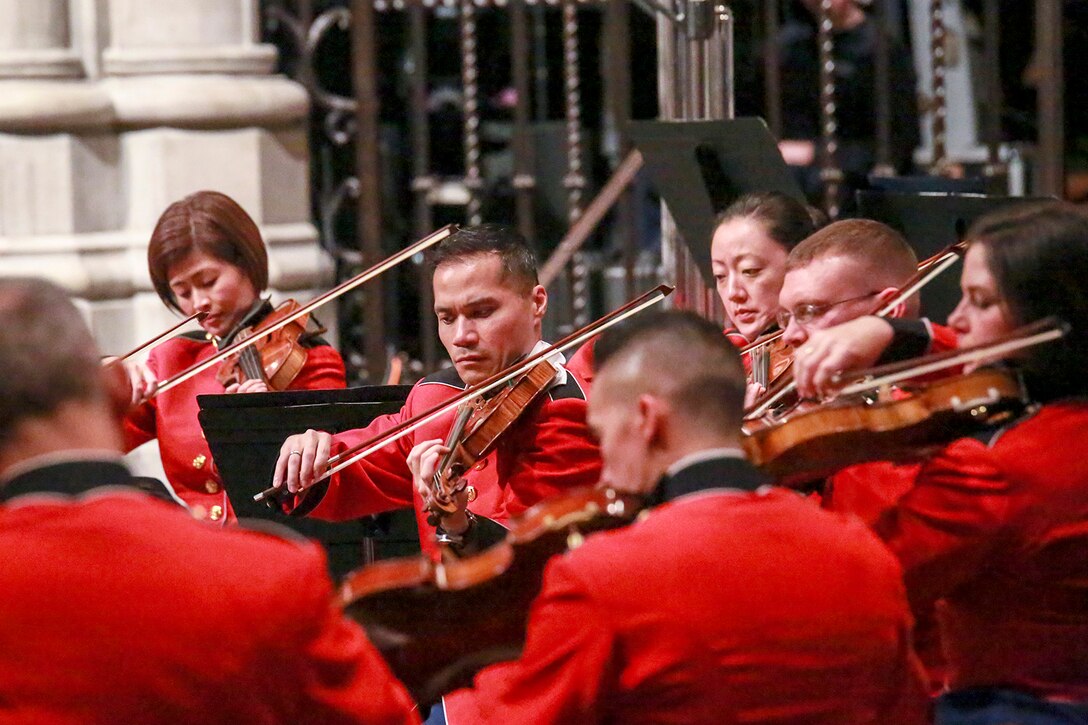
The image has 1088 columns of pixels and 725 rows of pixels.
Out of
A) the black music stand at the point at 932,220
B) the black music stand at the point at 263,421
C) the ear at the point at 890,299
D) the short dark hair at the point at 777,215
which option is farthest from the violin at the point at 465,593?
the black music stand at the point at 932,220

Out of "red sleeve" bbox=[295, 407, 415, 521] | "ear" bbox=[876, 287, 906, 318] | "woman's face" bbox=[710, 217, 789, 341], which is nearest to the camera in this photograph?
"ear" bbox=[876, 287, 906, 318]

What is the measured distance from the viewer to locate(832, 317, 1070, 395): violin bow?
2.29 metres

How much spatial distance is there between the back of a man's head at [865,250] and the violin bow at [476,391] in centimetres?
28

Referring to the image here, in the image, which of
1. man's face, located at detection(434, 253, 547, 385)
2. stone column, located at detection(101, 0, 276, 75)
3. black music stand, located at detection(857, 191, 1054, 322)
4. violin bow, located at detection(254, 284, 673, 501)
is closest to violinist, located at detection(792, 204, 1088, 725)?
violin bow, located at detection(254, 284, 673, 501)

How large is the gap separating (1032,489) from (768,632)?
52 centimetres

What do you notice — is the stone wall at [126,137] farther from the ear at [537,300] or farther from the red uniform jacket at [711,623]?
the red uniform jacket at [711,623]

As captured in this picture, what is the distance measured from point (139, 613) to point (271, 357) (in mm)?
1948

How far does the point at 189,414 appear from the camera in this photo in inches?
153

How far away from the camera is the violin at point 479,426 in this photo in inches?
114

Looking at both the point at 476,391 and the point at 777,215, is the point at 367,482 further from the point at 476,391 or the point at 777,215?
the point at 777,215

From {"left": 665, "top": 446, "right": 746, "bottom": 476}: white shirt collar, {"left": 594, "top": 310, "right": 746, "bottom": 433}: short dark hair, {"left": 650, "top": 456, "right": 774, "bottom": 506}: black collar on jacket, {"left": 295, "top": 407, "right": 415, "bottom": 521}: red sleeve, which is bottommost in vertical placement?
{"left": 295, "top": 407, "right": 415, "bottom": 521}: red sleeve

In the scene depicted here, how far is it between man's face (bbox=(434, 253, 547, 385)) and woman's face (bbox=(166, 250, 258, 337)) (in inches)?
31.0

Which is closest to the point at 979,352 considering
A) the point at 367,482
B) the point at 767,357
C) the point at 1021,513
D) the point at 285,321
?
the point at 1021,513

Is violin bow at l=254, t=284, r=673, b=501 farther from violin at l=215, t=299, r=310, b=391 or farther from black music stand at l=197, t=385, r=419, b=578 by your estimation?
violin at l=215, t=299, r=310, b=391
